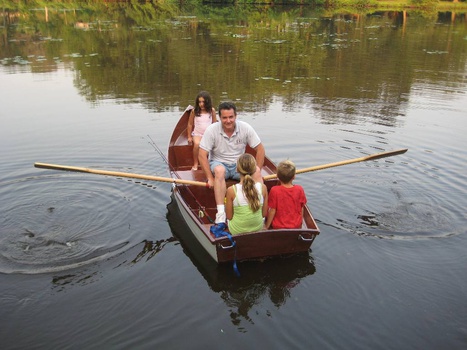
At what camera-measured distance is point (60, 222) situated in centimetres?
621

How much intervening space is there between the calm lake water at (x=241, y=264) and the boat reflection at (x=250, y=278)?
0.02 m

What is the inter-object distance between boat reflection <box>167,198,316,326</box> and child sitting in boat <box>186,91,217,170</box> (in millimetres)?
2334

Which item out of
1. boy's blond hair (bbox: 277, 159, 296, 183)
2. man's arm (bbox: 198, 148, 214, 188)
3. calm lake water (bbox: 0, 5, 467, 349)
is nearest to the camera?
calm lake water (bbox: 0, 5, 467, 349)

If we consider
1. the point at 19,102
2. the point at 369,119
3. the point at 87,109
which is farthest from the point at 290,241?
the point at 19,102

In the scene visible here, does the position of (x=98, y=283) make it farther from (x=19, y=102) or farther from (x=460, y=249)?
(x=19, y=102)

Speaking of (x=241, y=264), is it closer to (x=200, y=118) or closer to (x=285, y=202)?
(x=285, y=202)

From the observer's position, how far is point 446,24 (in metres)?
33.8

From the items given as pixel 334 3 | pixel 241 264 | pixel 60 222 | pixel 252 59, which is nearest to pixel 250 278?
pixel 241 264

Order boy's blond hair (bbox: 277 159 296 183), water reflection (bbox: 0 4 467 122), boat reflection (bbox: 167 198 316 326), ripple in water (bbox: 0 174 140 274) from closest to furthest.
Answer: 1. boat reflection (bbox: 167 198 316 326)
2. boy's blond hair (bbox: 277 159 296 183)
3. ripple in water (bbox: 0 174 140 274)
4. water reflection (bbox: 0 4 467 122)

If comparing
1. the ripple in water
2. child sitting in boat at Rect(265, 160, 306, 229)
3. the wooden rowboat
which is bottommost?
the ripple in water

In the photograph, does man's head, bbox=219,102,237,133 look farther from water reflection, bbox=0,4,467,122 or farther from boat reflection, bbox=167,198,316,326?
water reflection, bbox=0,4,467,122

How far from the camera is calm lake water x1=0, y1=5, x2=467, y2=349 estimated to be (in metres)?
4.42

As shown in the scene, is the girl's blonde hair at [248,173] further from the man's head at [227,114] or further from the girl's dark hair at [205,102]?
the girl's dark hair at [205,102]

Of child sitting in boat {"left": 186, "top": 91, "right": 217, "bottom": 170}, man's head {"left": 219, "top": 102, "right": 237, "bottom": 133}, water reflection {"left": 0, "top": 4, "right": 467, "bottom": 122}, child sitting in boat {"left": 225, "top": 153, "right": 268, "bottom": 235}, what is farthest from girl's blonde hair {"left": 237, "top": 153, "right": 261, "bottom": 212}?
water reflection {"left": 0, "top": 4, "right": 467, "bottom": 122}
